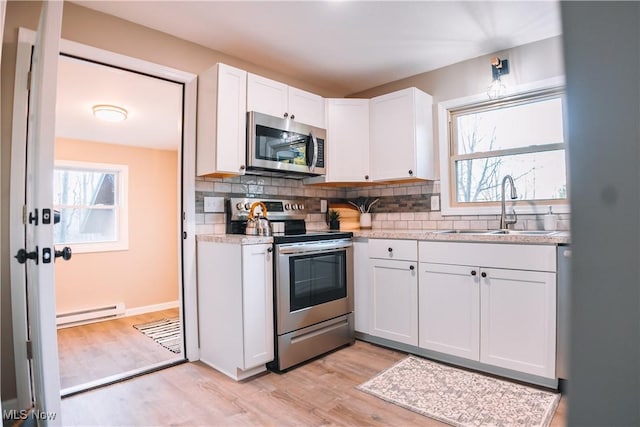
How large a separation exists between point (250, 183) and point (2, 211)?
1.57 metres

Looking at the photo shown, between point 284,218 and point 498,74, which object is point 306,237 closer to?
point 284,218

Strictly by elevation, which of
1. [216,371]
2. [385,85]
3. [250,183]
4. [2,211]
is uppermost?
[385,85]

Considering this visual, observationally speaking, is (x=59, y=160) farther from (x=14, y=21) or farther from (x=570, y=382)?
(x=570, y=382)

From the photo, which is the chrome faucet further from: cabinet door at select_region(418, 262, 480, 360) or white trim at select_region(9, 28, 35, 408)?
white trim at select_region(9, 28, 35, 408)

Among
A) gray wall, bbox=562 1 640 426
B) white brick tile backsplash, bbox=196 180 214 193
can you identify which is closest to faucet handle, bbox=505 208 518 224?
white brick tile backsplash, bbox=196 180 214 193

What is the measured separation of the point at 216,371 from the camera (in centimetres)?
240

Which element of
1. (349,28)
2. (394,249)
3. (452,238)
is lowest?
(394,249)

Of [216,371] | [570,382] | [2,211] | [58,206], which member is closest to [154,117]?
[58,206]

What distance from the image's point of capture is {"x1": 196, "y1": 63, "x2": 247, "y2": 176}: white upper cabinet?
96.3 inches

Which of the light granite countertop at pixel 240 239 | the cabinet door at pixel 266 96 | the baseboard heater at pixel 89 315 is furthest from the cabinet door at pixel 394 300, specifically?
the baseboard heater at pixel 89 315

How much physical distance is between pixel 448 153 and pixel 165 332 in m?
3.14

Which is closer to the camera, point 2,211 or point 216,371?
point 2,211

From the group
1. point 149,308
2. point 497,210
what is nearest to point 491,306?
point 497,210

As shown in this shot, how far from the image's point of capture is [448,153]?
307 centimetres
